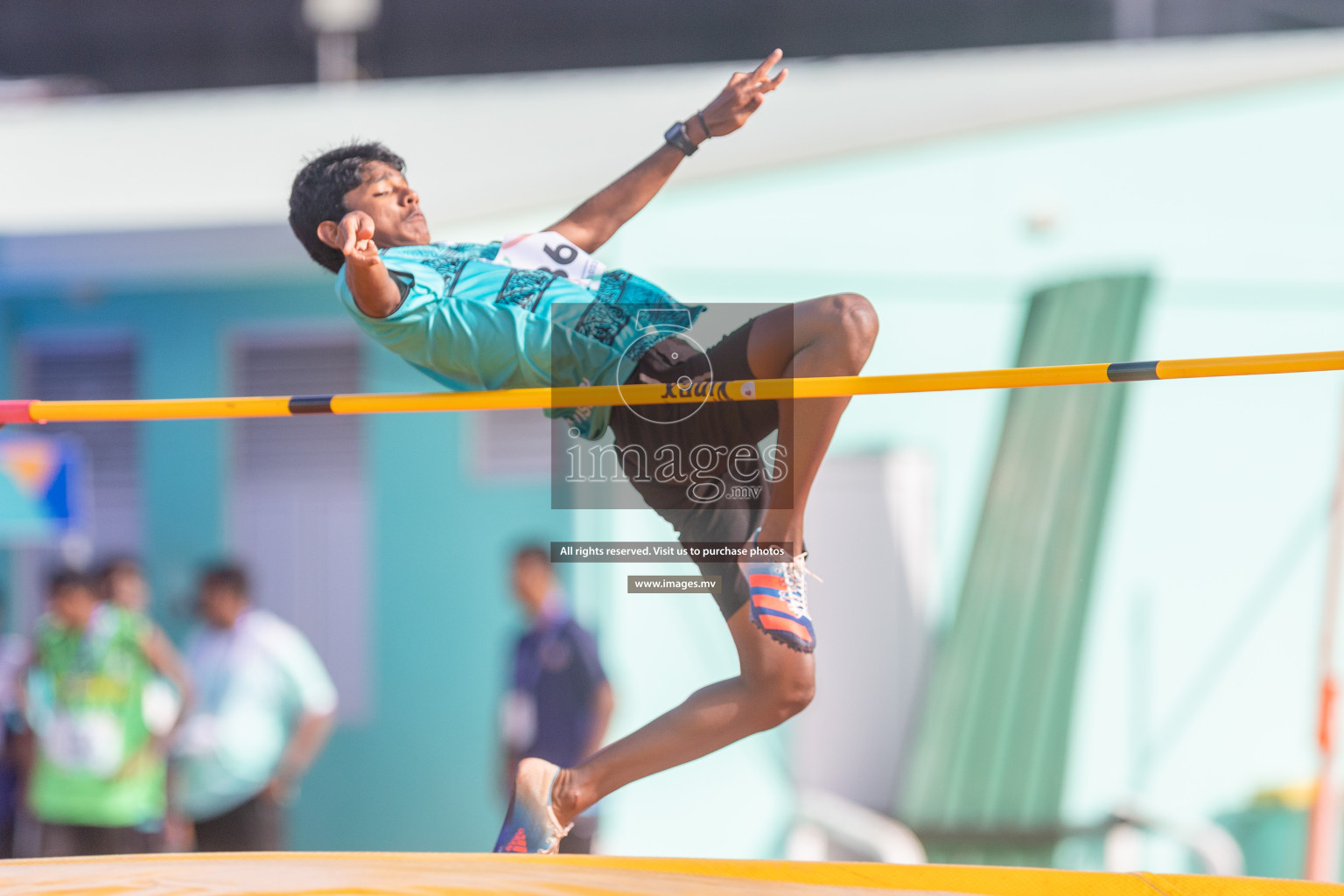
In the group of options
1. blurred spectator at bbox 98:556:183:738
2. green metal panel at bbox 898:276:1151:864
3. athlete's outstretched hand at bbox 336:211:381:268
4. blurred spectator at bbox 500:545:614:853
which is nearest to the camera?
athlete's outstretched hand at bbox 336:211:381:268

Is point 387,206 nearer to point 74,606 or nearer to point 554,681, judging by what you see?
point 554,681

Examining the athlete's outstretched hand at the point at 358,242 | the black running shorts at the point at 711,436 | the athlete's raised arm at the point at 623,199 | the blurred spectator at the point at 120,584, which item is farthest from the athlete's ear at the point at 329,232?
the blurred spectator at the point at 120,584

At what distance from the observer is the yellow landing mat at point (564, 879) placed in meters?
2.23

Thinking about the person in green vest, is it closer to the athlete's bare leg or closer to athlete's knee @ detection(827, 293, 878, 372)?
the athlete's bare leg

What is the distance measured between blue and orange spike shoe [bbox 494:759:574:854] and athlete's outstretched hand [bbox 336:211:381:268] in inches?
38.2

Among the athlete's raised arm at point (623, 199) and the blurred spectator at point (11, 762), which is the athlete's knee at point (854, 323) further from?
the blurred spectator at point (11, 762)

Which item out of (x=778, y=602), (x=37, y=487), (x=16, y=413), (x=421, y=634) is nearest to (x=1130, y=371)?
(x=778, y=602)

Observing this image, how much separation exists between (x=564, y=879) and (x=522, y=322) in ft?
3.29

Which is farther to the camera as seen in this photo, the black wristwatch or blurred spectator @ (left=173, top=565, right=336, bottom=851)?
blurred spectator @ (left=173, top=565, right=336, bottom=851)

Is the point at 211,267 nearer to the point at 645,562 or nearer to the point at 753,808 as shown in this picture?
the point at 753,808

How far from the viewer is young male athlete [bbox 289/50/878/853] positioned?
230cm

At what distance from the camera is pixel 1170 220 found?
5105mm

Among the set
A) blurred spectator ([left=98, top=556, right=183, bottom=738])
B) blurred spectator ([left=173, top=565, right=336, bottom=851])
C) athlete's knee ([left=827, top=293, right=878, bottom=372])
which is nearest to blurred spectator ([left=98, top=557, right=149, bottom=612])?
blurred spectator ([left=98, top=556, right=183, bottom=738])

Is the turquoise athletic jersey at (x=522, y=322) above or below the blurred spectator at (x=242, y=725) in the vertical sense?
above
